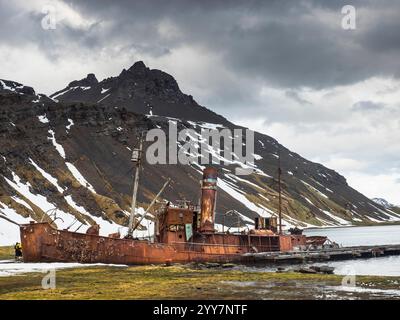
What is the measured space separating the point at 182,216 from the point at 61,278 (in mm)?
20926

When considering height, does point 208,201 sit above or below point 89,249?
above

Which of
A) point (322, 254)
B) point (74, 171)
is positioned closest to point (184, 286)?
point (322, 254)

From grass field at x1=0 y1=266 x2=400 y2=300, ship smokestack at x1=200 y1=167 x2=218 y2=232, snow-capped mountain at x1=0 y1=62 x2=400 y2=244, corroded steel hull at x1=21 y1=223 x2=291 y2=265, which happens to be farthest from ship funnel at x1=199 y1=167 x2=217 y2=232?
snow-capped mountain at x1=0 y1=62 x2=400 y2=244

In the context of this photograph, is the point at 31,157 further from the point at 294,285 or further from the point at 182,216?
the point at 294,285

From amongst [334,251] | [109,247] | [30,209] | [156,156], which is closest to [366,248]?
[334,251]

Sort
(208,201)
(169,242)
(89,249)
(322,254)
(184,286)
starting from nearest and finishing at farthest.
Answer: (184,286) → (89,249) → (169,242) → (208,201) → (322,254)

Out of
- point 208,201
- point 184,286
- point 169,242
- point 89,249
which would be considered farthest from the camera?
point 208,201

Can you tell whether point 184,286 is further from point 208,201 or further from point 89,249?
point 208,201

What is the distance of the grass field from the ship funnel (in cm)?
1496

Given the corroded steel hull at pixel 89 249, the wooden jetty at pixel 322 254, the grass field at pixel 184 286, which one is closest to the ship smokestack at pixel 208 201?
the corroded steel hull at pixel 89 249

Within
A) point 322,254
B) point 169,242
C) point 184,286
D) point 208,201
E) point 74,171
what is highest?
point 74,171

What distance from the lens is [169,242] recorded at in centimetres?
5356

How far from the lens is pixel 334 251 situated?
67688 millimetres
